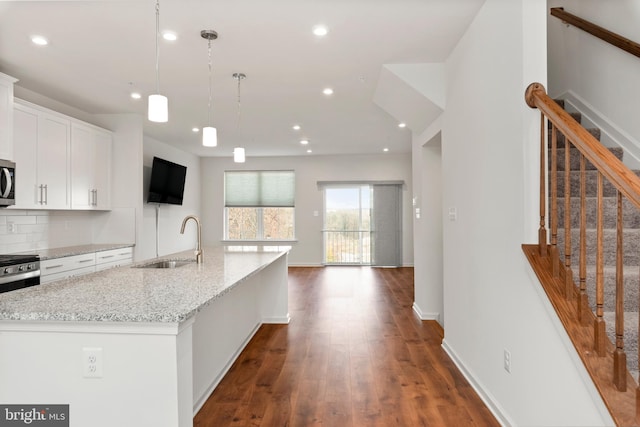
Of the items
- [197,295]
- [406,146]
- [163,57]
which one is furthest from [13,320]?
[406,146]

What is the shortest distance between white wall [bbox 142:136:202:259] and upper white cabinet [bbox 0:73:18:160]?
206 centimetres

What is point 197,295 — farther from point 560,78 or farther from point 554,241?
point 560,78

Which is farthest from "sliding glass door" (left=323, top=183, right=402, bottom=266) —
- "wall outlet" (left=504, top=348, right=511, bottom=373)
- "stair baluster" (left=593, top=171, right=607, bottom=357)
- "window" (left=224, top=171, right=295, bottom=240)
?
"stair baluster" (left=593, top=171, right=607, bottom=357)

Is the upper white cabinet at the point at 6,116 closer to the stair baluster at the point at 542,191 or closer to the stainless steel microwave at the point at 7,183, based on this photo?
the stainless steel microwave at the point at 7,183

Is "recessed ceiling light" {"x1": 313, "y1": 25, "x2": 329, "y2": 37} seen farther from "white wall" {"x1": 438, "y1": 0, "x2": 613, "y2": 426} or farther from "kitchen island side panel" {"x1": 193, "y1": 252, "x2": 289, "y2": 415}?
"kitchen island side panel" {"x1": 193, "y1": 252, "x2": 289, "y2": 415}

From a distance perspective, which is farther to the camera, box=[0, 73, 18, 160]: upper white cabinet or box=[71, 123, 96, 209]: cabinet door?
box=[71, 123, 96, 209]: cabinet door

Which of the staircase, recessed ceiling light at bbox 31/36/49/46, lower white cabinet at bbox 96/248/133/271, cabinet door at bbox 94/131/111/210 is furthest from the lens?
cabinet door at bbox 94/131/111/210

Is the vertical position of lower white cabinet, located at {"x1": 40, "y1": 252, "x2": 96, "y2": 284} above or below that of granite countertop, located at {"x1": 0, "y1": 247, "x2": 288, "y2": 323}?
below

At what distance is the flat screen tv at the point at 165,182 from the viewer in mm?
6645

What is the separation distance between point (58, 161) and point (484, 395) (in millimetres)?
4738

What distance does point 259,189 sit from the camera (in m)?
9.30

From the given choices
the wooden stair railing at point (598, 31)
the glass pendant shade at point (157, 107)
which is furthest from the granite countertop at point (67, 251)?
the wooden stair railing at point (598, 31)

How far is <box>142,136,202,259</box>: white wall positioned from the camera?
22.3ft

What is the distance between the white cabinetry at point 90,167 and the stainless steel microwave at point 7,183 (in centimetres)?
94
